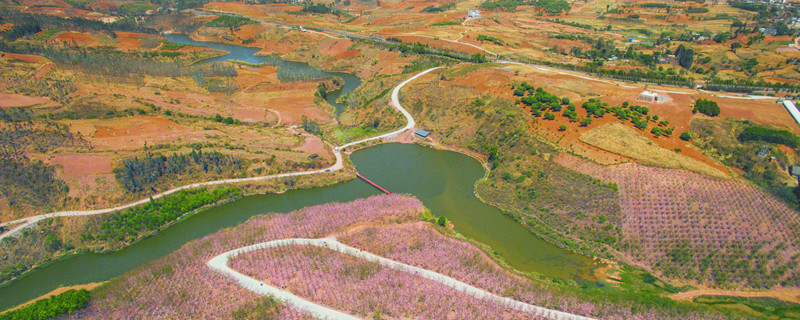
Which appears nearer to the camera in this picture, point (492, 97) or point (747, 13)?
point (492, 97)

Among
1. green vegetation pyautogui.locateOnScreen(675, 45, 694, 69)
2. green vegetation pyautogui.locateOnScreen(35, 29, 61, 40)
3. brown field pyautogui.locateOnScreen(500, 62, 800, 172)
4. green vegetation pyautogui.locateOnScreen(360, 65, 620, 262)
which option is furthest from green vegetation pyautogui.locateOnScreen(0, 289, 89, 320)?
green vegetation pyautogui.locateOnScreen(35, 29, 61, 40)

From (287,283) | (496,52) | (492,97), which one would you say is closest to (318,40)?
(496,52)

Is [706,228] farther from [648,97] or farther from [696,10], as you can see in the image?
[696,10]

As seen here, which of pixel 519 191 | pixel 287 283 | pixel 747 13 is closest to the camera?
pixel 287 283

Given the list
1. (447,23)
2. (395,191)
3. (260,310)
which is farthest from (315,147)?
(447,23)

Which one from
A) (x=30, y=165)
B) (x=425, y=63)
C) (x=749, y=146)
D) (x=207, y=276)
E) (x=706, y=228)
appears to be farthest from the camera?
(x=425, y=63)

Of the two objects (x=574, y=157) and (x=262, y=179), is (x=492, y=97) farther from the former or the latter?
(x=262, y=179)
